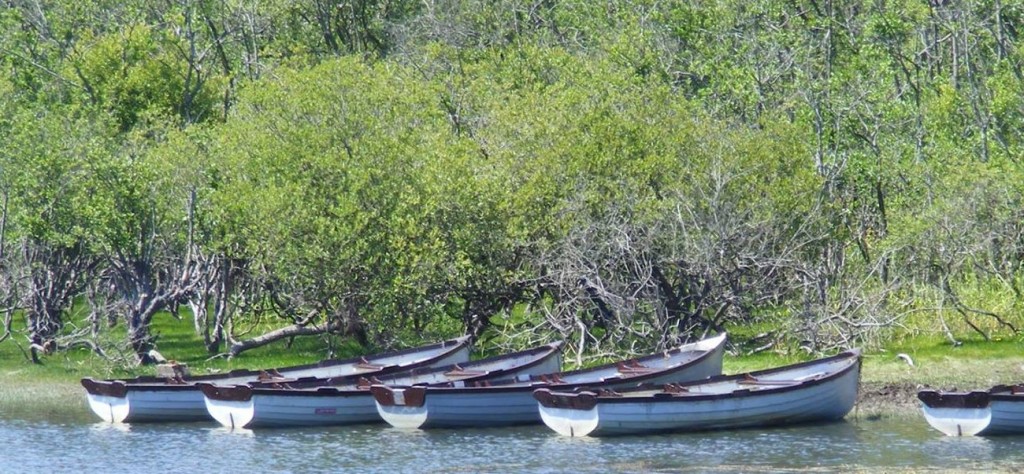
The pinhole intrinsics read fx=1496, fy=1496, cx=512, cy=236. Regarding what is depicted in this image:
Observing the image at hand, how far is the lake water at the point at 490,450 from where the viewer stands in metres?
23.5

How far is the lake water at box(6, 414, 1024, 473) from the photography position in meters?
23.5

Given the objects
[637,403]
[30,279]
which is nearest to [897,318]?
[637,403]

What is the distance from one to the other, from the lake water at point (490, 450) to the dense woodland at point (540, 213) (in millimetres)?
6005

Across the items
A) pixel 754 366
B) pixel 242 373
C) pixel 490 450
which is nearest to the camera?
pixel 490 450

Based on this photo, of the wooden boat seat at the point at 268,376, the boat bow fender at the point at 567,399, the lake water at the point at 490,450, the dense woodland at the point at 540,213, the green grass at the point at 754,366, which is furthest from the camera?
the dense woodland at the point at 540,213

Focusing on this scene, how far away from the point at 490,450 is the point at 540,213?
31.6ft

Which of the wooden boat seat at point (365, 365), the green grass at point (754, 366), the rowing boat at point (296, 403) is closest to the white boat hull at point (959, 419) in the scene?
the green grass at point (754, 366)

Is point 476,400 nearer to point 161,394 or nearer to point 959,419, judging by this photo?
point 161,394

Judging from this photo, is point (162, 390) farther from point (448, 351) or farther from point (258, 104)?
point (258, 104)

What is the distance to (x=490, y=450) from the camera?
84.3 ft

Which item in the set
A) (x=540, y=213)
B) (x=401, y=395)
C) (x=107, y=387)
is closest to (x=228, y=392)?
(x=107, y=387)

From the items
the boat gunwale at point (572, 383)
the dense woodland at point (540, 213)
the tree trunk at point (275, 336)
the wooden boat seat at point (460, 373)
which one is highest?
the dense woodland at point (540, 213)

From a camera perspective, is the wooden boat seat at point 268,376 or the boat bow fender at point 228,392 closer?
the boat bow fender at point 228,392

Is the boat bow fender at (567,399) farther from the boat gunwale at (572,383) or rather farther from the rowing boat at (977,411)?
the rowing boat at (977,411)
